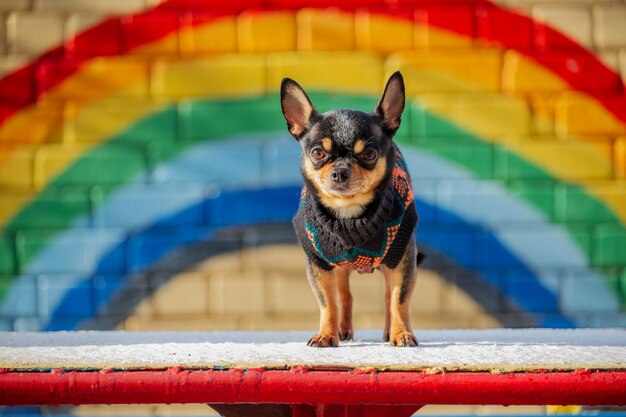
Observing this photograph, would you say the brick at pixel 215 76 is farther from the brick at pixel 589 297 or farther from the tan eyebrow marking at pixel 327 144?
the brick at pixel 589 297

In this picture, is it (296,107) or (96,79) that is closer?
(296,107)

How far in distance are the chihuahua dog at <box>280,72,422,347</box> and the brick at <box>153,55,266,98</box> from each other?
0.92 metres

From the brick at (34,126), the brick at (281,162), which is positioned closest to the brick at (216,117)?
the brick at (281,162)

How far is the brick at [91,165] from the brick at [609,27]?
5.83ft

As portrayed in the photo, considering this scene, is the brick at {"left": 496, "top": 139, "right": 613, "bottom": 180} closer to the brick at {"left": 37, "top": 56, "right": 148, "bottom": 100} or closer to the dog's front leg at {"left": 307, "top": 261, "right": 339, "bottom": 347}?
the dog's front leg at {"left": 307, "top": 261, "right": 339, "bottom": 347}

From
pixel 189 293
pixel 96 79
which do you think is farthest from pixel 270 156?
pixel 96 79

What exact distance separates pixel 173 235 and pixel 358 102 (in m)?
0.86

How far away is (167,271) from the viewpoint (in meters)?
2.76

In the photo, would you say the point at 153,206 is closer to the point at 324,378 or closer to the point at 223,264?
the point at 223,264

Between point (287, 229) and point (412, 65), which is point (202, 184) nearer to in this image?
point (287, 229)

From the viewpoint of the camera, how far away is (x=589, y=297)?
8.91 feet

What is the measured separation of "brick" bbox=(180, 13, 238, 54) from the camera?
2770 mm

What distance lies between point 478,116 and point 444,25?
0.37 metres

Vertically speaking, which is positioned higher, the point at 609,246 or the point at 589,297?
the point at 609,246
